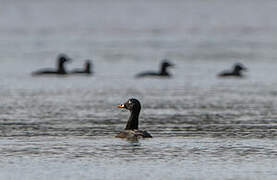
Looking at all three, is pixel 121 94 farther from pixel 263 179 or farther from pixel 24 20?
pixel 24 20

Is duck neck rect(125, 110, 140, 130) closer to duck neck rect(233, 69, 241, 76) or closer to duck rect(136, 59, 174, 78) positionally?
duck rect(136, 59, 174, 78)

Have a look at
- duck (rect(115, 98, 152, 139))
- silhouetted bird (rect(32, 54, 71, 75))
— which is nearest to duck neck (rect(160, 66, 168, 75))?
silhouetted bird (rect(32, 54, 71, 75))

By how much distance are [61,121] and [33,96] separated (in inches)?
321

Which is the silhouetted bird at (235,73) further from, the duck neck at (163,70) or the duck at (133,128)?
the duck at (133,128)

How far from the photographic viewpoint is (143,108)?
103 ft

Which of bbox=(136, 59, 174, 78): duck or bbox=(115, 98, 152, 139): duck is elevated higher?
bbox=(136, 59, 174, 78): duck

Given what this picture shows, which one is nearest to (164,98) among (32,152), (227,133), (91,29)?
(227,133)

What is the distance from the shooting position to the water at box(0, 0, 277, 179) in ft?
66.5

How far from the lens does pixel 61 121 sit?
27578mm

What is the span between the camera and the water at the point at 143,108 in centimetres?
2027

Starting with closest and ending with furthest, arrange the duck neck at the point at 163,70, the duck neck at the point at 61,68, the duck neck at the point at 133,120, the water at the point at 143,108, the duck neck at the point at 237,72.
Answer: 1. the water at the point at 143,108
2. the duck neck at the point at 133,120
3. the duck neck at the point at 237,72
4. the duck neck at the point at 163,70
5. the duck neck at the point at 61,68

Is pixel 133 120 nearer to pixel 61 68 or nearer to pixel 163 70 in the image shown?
pixel 163 70

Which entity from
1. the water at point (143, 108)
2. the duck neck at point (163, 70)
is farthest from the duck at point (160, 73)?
the water at point (143, 108)

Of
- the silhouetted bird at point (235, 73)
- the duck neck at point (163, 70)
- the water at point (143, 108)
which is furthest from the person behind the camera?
the duck neck at point (163, 70)
